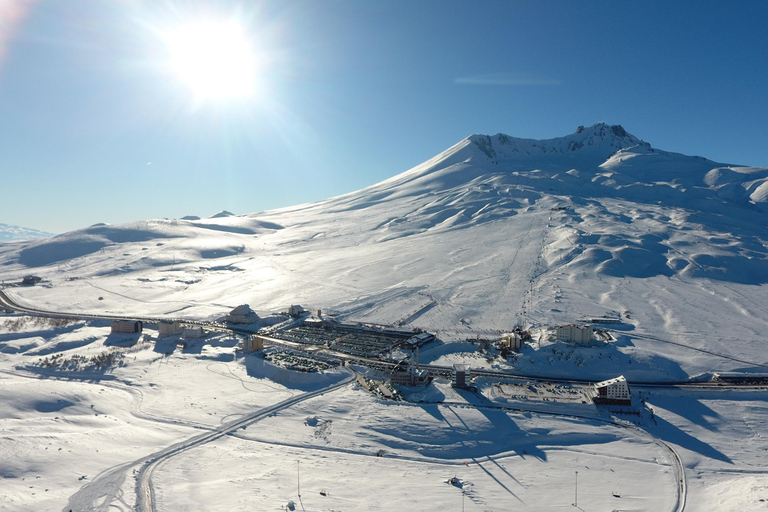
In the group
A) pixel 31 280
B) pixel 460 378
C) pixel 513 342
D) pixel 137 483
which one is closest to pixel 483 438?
pixel 460 378

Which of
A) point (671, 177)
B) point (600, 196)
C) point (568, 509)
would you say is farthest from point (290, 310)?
point (671, 177)

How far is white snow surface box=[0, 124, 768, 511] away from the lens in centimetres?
2078

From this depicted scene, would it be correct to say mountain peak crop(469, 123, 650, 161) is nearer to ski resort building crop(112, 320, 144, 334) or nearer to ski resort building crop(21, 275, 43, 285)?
ski resort building crop(21, 275, 43, 285)

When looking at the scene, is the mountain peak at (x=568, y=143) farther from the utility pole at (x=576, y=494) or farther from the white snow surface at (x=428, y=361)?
the utility pole at (x=576, y=494)

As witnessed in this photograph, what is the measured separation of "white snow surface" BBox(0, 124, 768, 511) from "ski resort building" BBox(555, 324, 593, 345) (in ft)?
3.83

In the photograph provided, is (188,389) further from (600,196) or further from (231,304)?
(600,196)

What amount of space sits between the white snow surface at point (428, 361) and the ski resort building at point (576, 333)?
117cm

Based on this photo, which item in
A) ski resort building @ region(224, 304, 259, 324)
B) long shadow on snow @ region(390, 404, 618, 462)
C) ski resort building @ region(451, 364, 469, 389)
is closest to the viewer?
long shadow on snow @ region(390, 404, 618, 462)

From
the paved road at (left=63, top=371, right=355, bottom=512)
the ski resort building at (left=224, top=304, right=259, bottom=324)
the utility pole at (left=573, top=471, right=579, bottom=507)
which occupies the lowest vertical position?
the utility pole at (left=573, top=471, right=579, bottom=507)

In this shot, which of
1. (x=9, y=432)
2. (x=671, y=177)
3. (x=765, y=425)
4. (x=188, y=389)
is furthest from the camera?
(x=671, y=177)

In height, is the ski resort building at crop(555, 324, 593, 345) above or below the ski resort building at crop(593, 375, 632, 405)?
above

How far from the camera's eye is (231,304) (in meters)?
60.2

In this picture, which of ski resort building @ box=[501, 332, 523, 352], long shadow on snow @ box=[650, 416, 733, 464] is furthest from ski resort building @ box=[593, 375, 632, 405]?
ski resort building @ box=[501, 332, 523, 352]

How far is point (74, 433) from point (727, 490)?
109 feet
